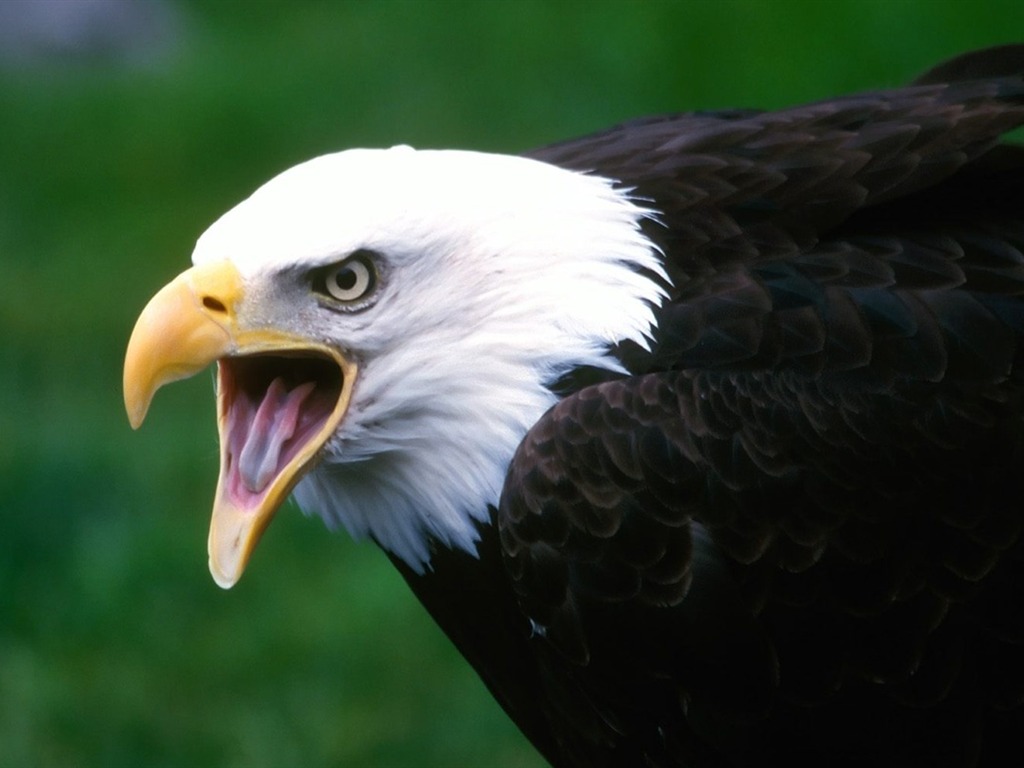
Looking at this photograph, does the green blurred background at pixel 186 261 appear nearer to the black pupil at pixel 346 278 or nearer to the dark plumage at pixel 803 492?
the dark plumage at pixel 803 492

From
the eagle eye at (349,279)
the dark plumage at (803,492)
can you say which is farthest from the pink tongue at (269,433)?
the dark plumage at (803,492)

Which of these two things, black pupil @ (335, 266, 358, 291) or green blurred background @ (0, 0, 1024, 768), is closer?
black pupil @ (335, 266, 358, 291)

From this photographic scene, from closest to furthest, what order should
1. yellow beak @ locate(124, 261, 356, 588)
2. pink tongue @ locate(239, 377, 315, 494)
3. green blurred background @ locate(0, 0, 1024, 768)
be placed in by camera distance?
1. yellow beak @ locate(124, 261, 356, 588)
2. pink tongue @ locate(239, 377, 315, 494)
3. green blurred background @ locate(0, 0, 1024, 768)

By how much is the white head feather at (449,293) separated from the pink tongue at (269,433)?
9 cm

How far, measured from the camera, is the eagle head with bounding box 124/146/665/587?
331 centimetres

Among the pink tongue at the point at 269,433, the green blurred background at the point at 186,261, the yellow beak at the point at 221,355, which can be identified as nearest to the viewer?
the yellow beak at the point at 221,355

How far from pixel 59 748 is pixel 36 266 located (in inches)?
152

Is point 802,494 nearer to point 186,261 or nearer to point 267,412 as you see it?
point 267,412

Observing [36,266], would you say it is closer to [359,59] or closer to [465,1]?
[359,59]

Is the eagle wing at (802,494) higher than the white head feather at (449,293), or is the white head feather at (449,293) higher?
the white head feather at (449,293)

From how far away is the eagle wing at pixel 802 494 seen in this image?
3.35 meters

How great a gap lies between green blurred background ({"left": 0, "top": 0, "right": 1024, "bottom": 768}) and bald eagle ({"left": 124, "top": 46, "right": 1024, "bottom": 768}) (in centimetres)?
177

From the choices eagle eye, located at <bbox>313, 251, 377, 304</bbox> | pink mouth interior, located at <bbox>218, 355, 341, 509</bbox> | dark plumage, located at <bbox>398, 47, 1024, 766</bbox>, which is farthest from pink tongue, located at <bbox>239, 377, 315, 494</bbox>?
dark plumage, located at <bbox>398, 47, 1024, 766</bbox>

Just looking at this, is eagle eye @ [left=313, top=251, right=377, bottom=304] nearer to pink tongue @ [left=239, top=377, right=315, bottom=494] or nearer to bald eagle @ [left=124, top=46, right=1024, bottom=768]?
bald eagle @ [left=124, top=46, right=1024, bottom=768]
